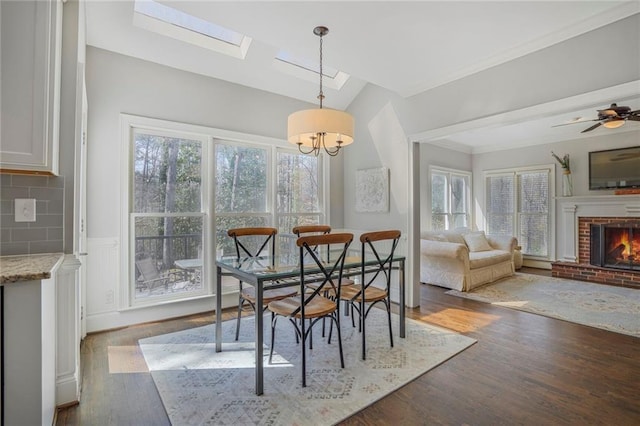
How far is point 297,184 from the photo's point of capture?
474 cm

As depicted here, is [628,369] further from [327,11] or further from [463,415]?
[327,11]

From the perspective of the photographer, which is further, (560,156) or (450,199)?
(450,199)

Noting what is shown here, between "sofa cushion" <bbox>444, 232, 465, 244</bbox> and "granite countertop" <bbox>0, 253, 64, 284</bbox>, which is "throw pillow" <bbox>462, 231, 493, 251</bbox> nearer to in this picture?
A: "sofa cushion" <bbox>444, 232, 465, 244</bbox>

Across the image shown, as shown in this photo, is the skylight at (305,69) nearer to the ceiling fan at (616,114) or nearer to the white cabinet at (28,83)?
the white cabinet at (28,83)

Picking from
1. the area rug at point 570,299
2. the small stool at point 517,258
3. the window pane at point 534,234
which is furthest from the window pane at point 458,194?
the area rug at point 570,299

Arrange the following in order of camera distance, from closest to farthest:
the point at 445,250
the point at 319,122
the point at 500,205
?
the point at 319,122 < the point at 445,250 < the point at 500,205

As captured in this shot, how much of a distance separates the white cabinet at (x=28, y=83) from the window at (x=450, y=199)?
6.06 metres

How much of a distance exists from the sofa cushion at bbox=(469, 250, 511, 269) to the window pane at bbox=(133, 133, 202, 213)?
4.14 m

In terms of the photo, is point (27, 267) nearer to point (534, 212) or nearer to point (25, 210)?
point (25, 210)

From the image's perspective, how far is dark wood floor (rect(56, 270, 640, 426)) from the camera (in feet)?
6.24

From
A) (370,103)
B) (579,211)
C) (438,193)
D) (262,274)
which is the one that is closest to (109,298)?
(262,274)

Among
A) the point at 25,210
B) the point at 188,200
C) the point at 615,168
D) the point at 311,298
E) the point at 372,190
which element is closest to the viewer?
the point at 25,210

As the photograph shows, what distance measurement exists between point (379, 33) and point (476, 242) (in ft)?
14.7

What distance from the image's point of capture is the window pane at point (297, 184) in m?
4.57
